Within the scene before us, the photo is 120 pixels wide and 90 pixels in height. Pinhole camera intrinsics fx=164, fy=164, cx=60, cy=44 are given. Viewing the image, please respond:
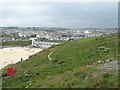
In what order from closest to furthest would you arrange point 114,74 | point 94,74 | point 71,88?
point 71,88 → point 114,74 → point 94,74

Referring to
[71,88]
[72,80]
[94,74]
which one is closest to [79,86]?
[71,88]

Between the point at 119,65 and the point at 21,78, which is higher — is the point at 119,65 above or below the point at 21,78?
above

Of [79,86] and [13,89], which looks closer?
[79,86]

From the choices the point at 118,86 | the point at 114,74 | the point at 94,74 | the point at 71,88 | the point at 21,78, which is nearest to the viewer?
the point at 118,86

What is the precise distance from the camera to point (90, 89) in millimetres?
9500

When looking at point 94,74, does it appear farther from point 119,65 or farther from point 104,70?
point 119,65

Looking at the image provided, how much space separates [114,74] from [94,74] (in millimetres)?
1421

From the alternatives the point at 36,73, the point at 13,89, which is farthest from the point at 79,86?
the point at 36,73

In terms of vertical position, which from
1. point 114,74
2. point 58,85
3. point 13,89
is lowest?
point 13,89

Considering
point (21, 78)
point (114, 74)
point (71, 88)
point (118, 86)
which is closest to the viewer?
point (118, 86)

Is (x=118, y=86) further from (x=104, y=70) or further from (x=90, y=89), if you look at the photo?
(x=104, y=70)

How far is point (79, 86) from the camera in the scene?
10172mm

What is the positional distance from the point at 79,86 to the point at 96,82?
3.53 feet

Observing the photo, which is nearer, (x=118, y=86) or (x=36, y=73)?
(x=118, y=86)
